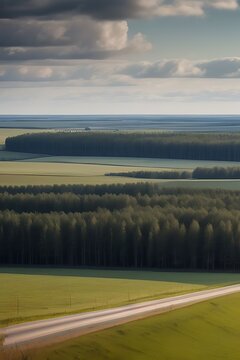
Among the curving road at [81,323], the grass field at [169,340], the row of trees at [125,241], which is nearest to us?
the grass field at [169,340]

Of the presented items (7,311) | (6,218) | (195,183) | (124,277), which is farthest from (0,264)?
(195,183)

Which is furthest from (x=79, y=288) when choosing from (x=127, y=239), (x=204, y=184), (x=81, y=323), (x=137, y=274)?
(x=204, y=184)

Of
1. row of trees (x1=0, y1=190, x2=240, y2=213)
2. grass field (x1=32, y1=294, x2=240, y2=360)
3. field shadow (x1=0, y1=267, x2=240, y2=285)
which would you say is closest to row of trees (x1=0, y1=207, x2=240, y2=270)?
field shadow (x1=0, y1=267, x2=240, y2=285)

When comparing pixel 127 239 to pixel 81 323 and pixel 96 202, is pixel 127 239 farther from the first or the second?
pixel 81 323

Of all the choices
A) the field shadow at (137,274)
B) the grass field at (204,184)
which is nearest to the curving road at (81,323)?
the field shadow at (137,274)

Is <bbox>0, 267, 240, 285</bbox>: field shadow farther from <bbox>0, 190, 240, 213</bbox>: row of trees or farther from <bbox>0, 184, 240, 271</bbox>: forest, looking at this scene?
<bbox>0, 190, 240, 213</bbox>: row of trees

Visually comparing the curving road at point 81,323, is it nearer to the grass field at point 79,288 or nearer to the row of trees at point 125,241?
the grass field at point 79,288
